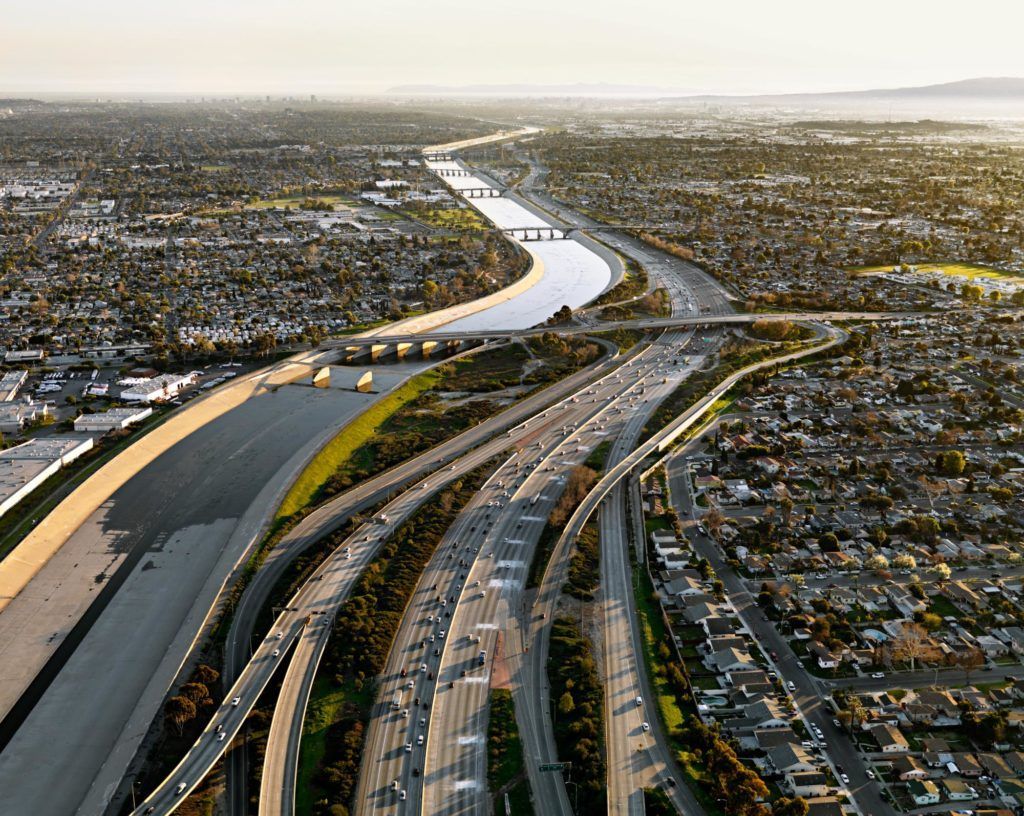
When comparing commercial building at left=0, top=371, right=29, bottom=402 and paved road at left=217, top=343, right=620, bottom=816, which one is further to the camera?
commercial building at left=0, top=371, right=29, bottom=402

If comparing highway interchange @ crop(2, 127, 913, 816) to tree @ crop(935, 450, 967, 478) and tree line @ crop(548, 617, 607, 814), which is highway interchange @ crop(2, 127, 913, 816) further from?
tree @ crop(935, 450, 967, 478)

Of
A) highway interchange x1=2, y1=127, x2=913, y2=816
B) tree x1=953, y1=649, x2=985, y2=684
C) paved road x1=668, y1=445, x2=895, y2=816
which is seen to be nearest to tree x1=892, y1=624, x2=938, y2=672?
tree x1=953, y1=649, x2=985, y2=684

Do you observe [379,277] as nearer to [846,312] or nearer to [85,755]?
[846,312]

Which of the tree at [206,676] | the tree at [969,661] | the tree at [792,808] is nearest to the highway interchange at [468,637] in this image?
the tree at [206,676]

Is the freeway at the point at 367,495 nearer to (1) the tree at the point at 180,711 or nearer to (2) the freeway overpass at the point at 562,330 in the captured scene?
(1) the tree at the point at 180,711

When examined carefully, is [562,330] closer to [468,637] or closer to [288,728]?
[468,637]

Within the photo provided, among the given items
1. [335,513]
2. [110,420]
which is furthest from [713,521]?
[110,420]
